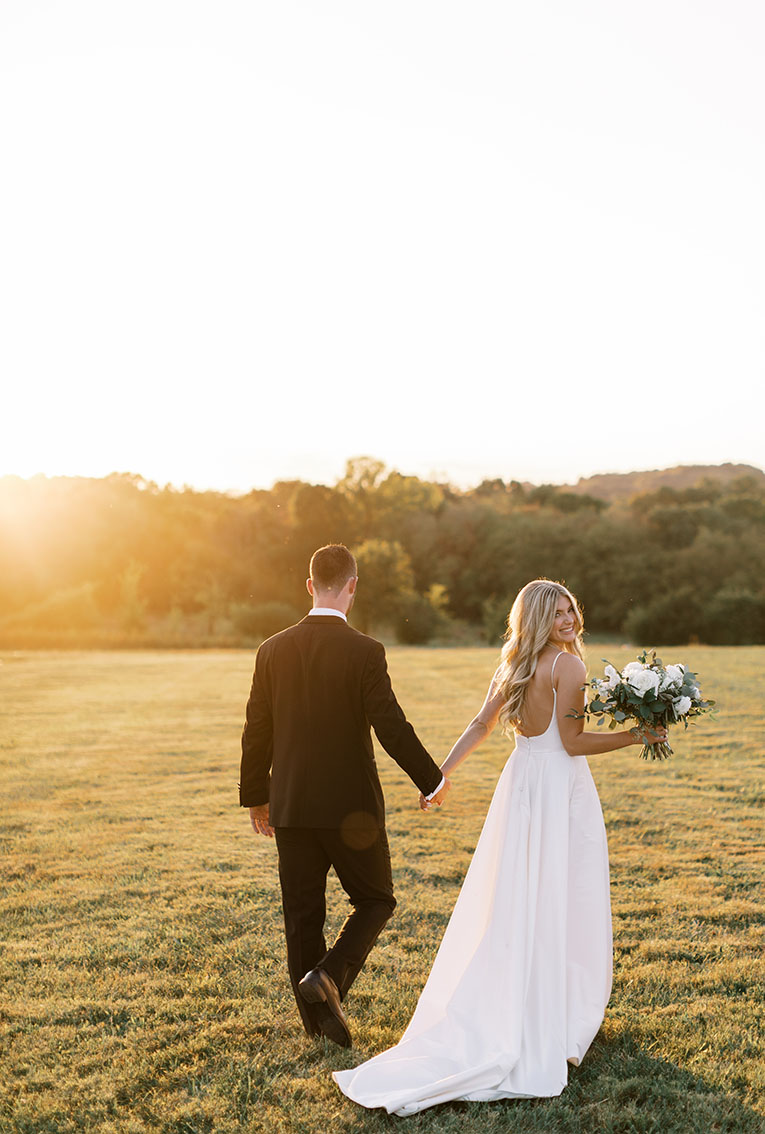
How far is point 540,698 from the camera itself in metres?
4.22

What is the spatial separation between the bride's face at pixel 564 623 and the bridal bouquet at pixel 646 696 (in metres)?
0.24

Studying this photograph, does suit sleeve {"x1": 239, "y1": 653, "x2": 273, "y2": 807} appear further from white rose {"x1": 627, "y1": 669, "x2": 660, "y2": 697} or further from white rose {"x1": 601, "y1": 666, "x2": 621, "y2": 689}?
white rose {"x1": 627, "y1": 669, "x2": 660, "y2": 697}

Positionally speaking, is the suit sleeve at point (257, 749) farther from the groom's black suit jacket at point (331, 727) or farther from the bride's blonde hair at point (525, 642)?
the bride's blonde hair at point (525, 642)

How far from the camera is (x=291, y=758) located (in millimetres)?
4195

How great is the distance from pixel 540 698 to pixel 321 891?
137 centimetres

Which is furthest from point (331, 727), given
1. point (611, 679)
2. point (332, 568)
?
point (611, 679)

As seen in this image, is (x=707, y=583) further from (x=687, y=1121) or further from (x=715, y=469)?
(x=687, y=1121)

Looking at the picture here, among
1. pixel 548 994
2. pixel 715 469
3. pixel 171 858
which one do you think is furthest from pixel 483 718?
pixel 715 469

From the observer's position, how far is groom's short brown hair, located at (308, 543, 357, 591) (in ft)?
13.9

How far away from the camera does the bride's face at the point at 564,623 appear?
4266 millimetres

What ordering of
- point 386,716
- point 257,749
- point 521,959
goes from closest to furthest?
point 521,959, point 386,716, point 257,749

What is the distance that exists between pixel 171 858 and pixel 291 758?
14.2ft

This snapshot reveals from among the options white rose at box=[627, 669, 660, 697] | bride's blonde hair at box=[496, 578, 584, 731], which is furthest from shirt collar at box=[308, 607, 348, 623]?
white rose at box=[627, 669, 660, 697]

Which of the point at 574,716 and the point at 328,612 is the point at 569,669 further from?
the point at 328,612
